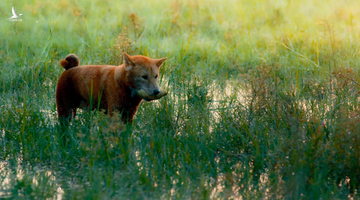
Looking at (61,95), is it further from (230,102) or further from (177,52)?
(177,52)

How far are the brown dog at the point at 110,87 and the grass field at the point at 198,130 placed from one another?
0.78 feet

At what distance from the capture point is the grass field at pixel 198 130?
346 cm

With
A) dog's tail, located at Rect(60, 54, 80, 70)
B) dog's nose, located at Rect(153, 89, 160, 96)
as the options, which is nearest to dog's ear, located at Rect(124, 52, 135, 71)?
dog's nose, located at Rect(153, 89, 160, 96)

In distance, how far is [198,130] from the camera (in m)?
4.78

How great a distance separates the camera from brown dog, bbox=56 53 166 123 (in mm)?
4680

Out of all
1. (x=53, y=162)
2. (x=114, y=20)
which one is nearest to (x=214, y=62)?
(x=114, y=20)

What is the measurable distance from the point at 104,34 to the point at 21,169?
19.4 ft

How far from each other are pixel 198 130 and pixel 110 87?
44.8 inches

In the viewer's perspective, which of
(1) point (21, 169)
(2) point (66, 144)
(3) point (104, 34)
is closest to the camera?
(1) point (21, 169)

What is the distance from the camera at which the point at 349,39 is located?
8.06 meters

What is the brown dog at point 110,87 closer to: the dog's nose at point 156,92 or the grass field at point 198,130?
the dog's nose at point 156,92

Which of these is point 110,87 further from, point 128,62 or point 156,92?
point 156,92

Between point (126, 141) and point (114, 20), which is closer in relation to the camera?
point (126, 141)

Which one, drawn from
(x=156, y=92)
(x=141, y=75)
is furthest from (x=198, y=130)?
(x=141, y=75)
